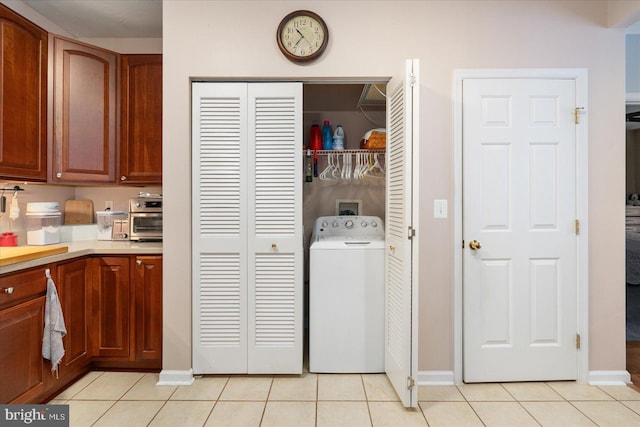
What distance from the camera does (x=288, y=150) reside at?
2.33m

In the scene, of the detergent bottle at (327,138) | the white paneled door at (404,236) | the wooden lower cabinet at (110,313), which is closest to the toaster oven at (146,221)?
the wooden lower cabinet at (110,313)

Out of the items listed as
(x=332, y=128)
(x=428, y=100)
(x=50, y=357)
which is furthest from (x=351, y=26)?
(x=50, y=357)

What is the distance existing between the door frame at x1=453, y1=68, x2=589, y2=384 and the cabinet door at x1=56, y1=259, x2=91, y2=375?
2.43 metres

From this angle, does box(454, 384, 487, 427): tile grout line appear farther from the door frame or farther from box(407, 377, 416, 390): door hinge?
box(407, 377, 416, 390): door hinge

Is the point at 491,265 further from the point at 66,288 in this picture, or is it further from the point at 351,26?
the point at 66,288

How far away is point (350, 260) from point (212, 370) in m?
1.18

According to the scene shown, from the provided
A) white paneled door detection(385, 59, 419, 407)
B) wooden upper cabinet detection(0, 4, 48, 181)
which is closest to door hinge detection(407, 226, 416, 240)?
white paneled door detection(385, 59, 419, 407)

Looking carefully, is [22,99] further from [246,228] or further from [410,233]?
[410,233]

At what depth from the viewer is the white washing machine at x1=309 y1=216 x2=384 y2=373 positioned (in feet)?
7.86

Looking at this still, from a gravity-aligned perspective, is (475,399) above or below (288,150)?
below

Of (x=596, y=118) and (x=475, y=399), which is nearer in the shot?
(x=475, y=399)

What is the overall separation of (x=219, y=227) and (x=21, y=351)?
1203 millimetres

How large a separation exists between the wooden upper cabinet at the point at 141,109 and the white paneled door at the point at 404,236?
68.3 inches

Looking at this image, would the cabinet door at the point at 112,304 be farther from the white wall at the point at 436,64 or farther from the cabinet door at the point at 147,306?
the white wall at the point at 436,64
